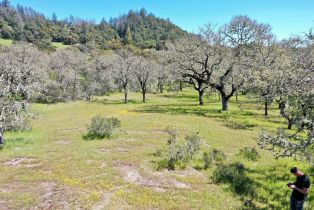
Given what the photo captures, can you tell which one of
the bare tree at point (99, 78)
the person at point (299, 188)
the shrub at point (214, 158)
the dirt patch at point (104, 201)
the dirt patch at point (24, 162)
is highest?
the bare tree at point (99, 78)

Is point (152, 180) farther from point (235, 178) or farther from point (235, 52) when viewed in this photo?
point (235, 52)

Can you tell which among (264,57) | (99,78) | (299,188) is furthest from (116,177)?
(99,78)

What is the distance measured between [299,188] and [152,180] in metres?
7.71

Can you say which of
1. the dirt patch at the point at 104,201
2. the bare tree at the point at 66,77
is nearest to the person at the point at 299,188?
the dirt patch at the point at 104,201

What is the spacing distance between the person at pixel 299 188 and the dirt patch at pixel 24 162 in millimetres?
14927

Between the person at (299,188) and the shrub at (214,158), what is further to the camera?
the shrub at (214,158)

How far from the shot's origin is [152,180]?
1789cm

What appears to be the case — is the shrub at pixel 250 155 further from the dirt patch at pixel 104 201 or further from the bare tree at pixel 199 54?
the bare tree at pixel 199 54

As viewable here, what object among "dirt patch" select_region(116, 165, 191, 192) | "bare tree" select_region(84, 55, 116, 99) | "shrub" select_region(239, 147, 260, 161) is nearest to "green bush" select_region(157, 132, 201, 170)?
"dirt patch" select_region(116, 165, 191, 192)

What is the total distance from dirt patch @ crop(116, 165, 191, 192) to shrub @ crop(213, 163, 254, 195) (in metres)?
2.13

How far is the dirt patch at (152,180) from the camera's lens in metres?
17.1

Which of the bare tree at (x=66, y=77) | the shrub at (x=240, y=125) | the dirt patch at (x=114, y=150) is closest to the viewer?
the dirt patch at (x=114, y=150)

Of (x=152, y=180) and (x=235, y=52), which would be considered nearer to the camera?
(x=152, y=180)

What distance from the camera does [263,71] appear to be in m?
44.2
